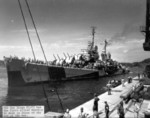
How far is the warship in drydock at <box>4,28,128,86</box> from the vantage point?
140 ft

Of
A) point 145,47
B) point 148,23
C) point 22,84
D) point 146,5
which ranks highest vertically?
point 146,5

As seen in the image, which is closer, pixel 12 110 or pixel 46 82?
pixel 12 110

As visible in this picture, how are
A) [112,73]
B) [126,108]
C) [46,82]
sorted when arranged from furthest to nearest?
[112,73] < [46,82] < [126,108]

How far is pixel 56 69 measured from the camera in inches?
1859

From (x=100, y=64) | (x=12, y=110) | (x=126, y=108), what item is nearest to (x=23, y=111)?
(x=12, y=110)

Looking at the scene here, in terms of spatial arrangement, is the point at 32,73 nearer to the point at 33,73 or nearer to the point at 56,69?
the point at 33,73

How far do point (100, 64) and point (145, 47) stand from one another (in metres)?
44.0

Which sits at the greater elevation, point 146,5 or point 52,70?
point 146,5

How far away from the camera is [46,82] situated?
150 feet

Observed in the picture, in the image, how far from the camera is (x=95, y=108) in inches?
471

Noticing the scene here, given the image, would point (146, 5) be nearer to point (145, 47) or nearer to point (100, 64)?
point (145, 47)

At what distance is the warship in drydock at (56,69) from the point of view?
140ft

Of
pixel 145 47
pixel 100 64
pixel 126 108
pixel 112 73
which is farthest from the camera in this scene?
pixel 112 73

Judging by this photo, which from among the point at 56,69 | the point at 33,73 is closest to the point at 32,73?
the point at 33,73
